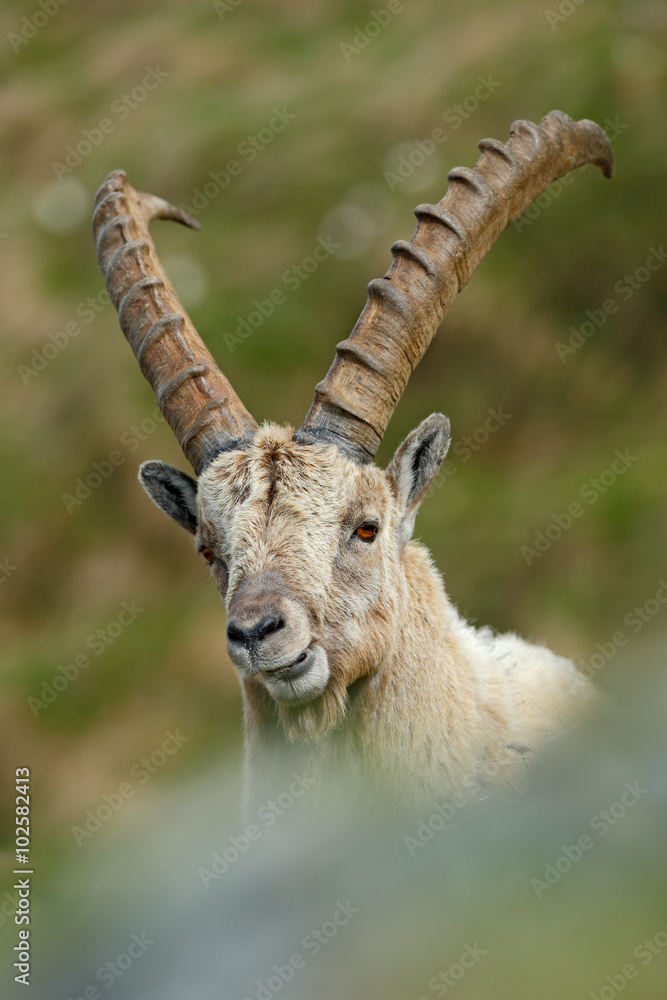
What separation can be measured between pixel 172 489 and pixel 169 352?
104cm

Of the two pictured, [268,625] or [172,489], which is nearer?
[268,625]

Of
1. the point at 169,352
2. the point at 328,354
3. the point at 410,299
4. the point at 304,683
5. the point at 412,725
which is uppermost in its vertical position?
the point at 328,354

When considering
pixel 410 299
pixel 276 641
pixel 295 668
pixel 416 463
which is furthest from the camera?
pixel 416 463

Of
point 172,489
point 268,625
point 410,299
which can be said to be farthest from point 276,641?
point 410,299

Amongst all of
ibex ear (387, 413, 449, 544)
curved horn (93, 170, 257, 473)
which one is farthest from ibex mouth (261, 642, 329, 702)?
curved horn (93, 170, 257, 473)

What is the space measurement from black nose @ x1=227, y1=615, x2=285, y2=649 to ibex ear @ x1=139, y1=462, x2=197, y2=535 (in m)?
2.19

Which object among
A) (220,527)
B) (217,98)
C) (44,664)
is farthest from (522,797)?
(217,98)

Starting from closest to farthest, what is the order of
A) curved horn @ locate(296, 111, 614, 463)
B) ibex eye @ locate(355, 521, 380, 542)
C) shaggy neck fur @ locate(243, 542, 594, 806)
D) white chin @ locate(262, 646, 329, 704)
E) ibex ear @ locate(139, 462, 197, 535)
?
white chin @ locate(262, 646, 329, 704), shaggy neck fur @ locate(243, 542, 594, 806), ibex eye @ locate(355, 521, 380, 542), curved horn @ locate(296, 111, 614, 463), ibex ear @ locate(139, 462, 197, 535)

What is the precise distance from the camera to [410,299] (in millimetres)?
7023

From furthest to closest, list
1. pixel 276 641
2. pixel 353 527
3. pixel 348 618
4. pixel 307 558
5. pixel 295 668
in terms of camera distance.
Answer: pixel 353 527 → pixel 348 618 → pixel 307 558 → pixel 295 668 → pixel 276 641

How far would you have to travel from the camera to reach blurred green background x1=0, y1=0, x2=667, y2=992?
14320 mm

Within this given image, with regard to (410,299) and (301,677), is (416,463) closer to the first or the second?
(410,299)

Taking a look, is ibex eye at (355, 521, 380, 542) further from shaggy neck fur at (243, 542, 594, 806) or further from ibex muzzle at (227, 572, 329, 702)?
ibex muzzle at (227, 572, 329, 702)

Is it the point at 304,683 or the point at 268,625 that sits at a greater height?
the point at 268,625
